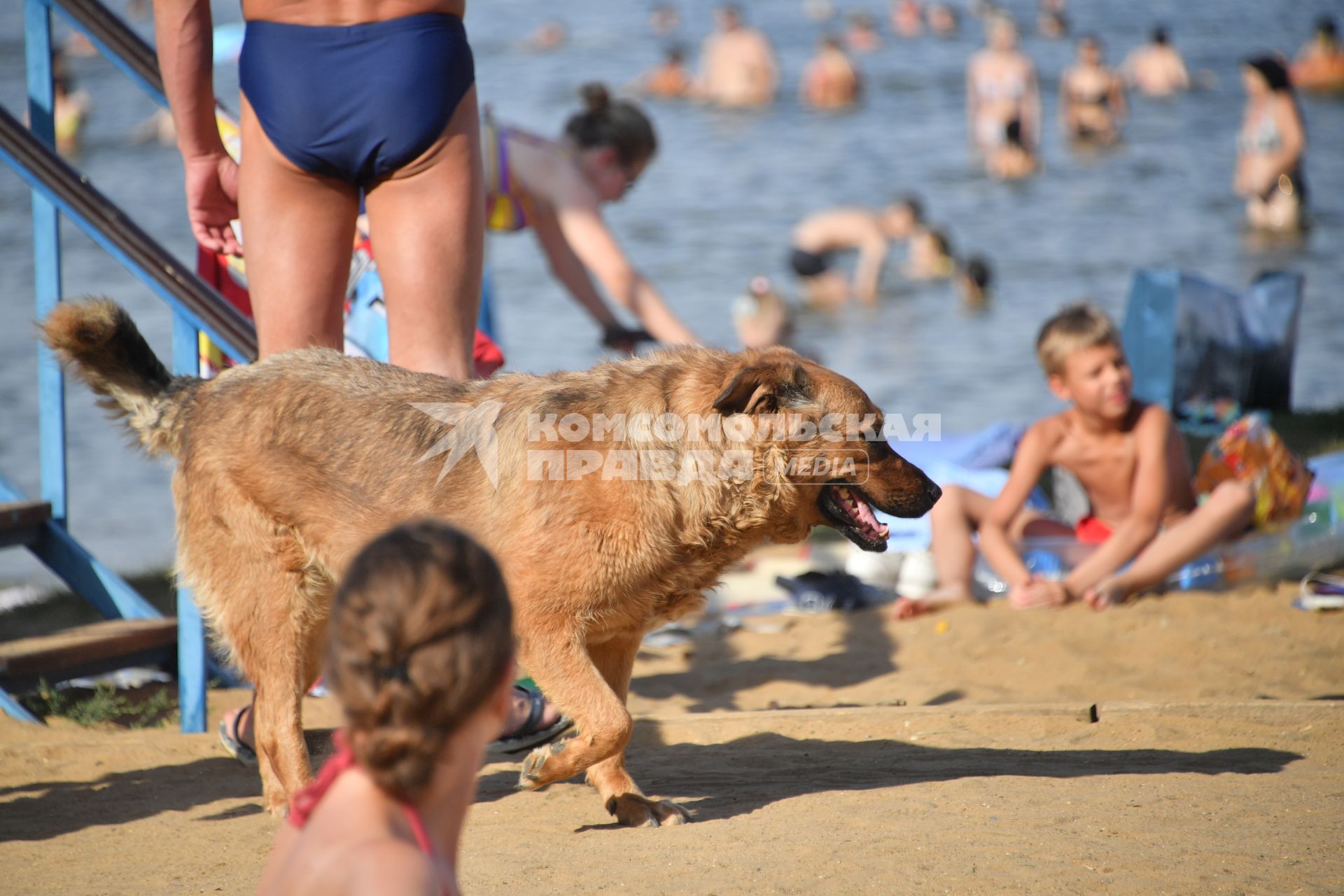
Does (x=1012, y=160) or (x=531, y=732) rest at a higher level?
(x=1012, y=160)

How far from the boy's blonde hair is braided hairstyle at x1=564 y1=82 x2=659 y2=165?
8.87 feet

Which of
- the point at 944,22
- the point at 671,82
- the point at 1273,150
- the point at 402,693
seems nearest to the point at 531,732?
the point at 402,693

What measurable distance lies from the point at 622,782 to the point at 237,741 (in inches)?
60.3

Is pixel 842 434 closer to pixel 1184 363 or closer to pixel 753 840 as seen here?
pixel 753 840

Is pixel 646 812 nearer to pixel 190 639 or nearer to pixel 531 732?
pixel 531 732

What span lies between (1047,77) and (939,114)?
413 centimetres

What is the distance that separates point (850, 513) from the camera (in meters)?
4.14

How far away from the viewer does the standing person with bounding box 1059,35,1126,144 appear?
26.9m

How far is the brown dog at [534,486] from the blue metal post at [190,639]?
32.5 inches

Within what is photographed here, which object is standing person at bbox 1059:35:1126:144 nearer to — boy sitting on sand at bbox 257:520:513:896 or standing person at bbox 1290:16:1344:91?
standing person at bbox 1290:16:1344:91

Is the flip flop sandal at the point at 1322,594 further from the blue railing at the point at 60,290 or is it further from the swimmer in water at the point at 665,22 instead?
the swimmer in water at the point at 665,22

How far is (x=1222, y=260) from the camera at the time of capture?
18.5 meters

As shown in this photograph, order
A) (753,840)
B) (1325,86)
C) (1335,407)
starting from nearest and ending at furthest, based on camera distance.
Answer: (753,840) → (1335,407) → (1325,86)

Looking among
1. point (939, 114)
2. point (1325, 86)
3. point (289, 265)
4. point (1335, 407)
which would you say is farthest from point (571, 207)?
point (1325, 86)
